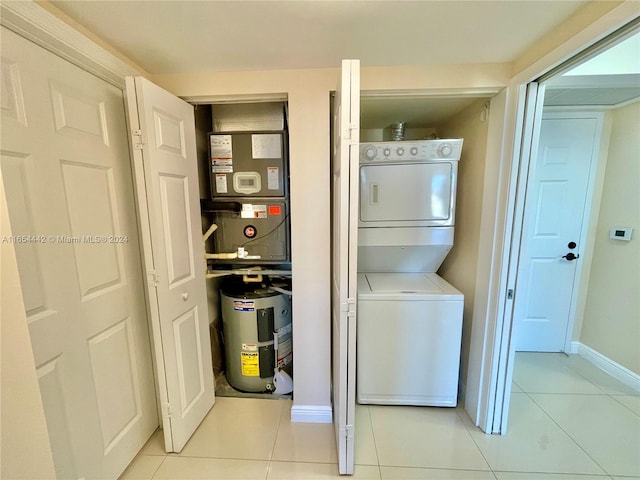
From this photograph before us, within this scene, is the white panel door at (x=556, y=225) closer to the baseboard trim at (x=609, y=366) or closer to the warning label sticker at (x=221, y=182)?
the baseboard trim at (x=609, y=366)

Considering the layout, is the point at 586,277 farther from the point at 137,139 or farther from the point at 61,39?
the point at 61,39

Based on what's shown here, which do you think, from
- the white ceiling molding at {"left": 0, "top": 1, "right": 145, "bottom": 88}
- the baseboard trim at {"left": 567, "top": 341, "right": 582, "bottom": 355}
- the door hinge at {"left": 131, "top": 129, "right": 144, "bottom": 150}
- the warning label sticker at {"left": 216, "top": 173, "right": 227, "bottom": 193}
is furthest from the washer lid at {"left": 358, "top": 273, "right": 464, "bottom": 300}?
the white ceiling molding at {"left": 0, "top": 1, "right": 145, "bottom": 88}

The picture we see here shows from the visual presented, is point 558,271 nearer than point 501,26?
No

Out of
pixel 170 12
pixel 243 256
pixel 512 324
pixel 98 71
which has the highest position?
pixel 170 12

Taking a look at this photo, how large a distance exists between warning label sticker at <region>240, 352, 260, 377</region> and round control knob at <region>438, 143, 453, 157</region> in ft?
6.43

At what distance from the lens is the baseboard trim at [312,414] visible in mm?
1800

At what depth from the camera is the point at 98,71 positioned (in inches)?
48.0

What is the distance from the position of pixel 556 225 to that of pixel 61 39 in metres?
3.43

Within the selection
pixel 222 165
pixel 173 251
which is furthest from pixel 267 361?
pixel 222 165

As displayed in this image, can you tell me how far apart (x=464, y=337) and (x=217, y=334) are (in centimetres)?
199

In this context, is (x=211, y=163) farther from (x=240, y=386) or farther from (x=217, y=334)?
(x=240, y=386)

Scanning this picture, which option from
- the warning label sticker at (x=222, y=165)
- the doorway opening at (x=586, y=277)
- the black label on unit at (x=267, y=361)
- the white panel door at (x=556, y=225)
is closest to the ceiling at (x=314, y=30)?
the warning label sticker at (x=222, y=165)

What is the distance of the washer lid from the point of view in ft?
5.90

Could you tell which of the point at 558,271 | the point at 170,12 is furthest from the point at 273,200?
the point at 558,271
